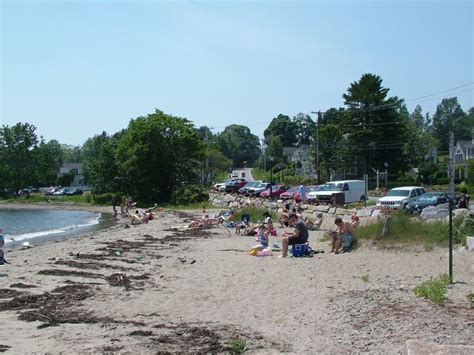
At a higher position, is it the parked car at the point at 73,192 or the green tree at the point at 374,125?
the green tree at the point at 374,125

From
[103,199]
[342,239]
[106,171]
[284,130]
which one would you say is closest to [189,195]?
[106,171]

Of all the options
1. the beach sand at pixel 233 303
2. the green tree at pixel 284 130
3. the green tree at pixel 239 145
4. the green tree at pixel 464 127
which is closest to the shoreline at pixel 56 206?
the beach sand at pixel 233 303

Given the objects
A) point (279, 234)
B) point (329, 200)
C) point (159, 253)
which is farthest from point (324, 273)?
point (329, 200)

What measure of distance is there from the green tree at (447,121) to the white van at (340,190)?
83994mm

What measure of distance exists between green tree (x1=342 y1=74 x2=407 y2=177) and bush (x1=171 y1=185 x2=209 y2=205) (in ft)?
69.6

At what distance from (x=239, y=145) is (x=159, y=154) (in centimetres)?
8926

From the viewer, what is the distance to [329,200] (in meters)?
35.3

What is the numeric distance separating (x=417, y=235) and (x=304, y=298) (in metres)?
6.81

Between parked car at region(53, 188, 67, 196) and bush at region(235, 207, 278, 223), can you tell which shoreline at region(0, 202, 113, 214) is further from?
bush at region(235, 207, 278, 223)

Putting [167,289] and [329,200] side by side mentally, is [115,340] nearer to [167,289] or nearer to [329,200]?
[167,289]

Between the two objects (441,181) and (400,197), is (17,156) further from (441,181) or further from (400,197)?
(400,197)

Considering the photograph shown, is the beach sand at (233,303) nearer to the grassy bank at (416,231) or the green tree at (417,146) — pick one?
the grassy bank at (416,231)

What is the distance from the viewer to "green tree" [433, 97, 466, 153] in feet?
408

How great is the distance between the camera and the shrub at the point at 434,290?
29.4 feet
